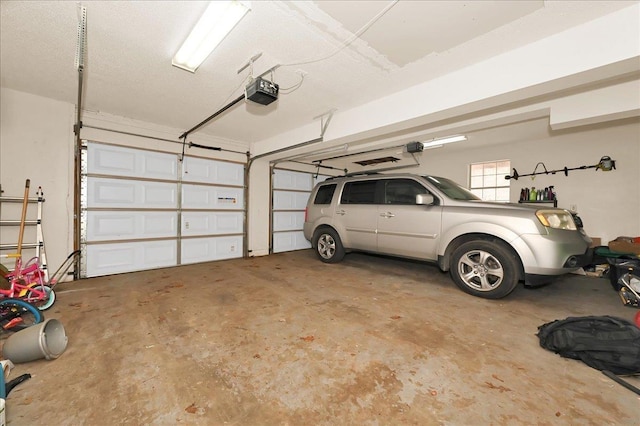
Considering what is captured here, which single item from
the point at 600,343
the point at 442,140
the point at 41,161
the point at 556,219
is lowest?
the point at 600,343

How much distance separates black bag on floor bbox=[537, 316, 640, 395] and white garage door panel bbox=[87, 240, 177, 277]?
6.00 m

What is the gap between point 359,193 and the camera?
4.83 metres

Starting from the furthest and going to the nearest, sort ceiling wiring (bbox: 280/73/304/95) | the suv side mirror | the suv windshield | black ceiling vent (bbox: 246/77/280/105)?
the suv windshield < the suv side mirror < ceiling wiring (bbox: 280/73/304/95) < black ceiling vent (bbox: 246/77/280/105)

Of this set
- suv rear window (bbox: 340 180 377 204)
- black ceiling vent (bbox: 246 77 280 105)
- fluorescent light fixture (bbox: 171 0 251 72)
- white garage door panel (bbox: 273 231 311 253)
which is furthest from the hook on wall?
fluorescent light fixture (bbox: 171 0 251 72)

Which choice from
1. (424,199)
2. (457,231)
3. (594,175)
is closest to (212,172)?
(424,199)

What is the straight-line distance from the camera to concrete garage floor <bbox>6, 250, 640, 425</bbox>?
138 centimetres

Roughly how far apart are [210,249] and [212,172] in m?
1.85

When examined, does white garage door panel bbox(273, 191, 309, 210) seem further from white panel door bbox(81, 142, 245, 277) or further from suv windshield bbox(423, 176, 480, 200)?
suv windshield bbox(423, 176, 480, 200)

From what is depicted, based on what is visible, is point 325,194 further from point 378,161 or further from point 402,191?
point 378,161

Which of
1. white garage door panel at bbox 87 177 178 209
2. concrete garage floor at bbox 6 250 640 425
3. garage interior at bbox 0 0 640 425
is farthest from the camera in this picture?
white garage door panel at bbox 87 177 178 209

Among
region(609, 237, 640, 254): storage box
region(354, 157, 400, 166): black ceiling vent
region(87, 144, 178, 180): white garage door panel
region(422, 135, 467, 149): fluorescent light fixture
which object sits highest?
region(354, 157, 400, 166): black ceiling vent

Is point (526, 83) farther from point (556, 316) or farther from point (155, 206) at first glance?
point (155, 206)

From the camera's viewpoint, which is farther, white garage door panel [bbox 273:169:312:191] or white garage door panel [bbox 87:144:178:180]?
white garage door panel [bbox 273:169:312:191]

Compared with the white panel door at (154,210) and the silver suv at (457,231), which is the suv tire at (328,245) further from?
the white panel door at (154,210)
